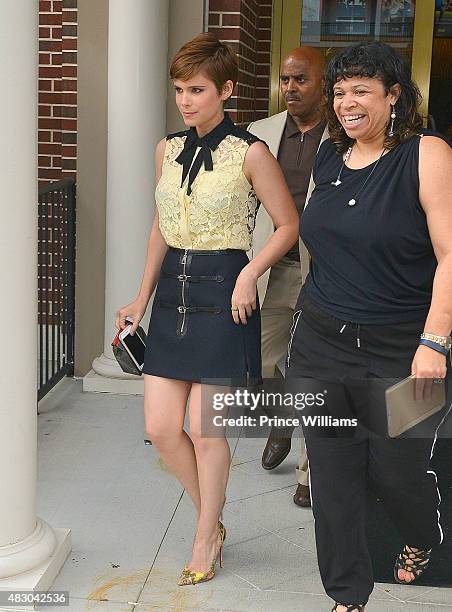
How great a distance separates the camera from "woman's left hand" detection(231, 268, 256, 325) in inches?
135

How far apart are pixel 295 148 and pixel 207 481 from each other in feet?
5.06

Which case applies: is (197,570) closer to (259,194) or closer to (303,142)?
(259,194)

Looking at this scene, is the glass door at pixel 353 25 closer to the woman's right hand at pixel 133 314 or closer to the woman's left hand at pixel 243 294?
the woman's right hand at pixel 133 314

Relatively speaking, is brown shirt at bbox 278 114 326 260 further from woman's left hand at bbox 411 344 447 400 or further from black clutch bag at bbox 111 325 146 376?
woman's left hand at bbox 411 344 447 400

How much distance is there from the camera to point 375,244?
2.98 meters

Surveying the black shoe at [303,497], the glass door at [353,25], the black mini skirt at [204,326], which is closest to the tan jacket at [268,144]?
the black shoe at [303,497]

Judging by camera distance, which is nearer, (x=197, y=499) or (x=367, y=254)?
(x=367, y=254)

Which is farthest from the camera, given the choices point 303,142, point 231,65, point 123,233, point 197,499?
point 123,233

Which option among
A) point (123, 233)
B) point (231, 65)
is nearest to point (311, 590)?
point (231, 65)

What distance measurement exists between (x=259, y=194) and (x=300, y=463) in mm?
1398

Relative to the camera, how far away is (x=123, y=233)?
5.95 metres

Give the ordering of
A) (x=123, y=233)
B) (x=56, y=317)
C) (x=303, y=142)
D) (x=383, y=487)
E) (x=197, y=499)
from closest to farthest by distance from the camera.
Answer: (x=383, y=487) < (x=197, y=499) < (x=303, y=142) < (x=123, y=233) < (x=56, y=317)

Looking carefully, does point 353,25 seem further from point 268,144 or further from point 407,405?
point 407,405

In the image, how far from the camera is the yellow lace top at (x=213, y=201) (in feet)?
11.4
